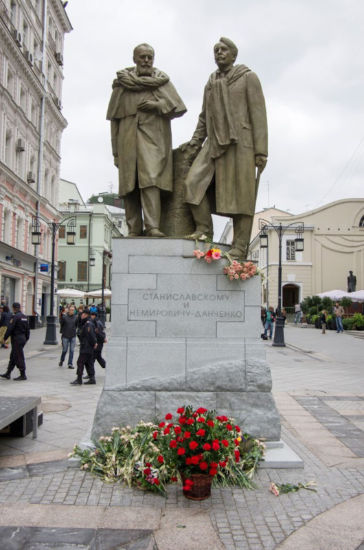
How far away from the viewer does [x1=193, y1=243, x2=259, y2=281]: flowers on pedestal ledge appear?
5.11m

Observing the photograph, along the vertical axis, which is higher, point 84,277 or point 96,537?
point 84,277

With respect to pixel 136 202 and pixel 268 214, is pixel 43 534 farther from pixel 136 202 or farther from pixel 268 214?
pixel 268 214

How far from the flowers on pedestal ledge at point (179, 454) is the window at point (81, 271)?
53400 millimetres

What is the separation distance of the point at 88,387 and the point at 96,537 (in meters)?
6.97

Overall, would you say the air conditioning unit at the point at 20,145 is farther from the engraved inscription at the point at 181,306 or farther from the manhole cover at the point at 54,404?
the engraved inscription at the point at 181,306

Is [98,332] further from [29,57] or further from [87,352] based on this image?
[29,57]

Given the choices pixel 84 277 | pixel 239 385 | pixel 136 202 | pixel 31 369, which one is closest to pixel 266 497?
pixel 239 385

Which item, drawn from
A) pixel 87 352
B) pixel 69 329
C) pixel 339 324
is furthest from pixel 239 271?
pixel 339 324

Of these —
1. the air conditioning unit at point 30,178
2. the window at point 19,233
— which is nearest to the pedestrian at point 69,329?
the window at point 19,233

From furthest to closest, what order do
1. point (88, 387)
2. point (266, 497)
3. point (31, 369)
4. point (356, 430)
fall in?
1. point (31, 369)
2. point (88, 387)
3. point (356, 430)
4. point (266, 497)

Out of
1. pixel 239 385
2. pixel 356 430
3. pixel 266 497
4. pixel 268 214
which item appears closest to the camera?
pixel 266 497

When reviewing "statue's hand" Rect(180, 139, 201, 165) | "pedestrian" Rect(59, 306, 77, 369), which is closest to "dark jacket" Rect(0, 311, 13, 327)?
"pedestrian" Rect(59, 306, 77, 369)

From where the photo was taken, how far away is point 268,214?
65.4 m

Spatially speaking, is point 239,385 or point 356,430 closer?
point 239,385
